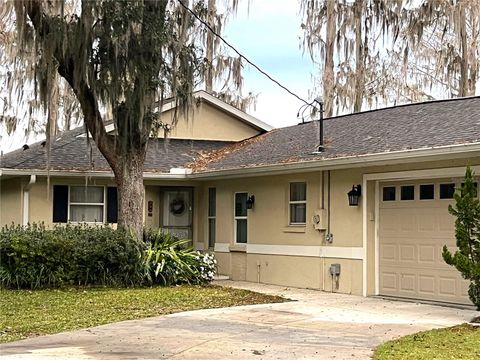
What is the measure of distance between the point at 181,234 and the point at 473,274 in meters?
9.70

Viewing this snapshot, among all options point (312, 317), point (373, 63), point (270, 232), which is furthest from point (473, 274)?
point (373, 63)

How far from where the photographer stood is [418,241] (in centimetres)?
1327

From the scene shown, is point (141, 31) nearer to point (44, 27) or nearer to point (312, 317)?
point (44, 27)

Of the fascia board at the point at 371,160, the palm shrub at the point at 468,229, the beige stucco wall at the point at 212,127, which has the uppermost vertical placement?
the beige stucco wall at the point at 212,127

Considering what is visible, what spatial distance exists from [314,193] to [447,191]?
3.15m

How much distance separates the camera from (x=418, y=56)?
2777cm

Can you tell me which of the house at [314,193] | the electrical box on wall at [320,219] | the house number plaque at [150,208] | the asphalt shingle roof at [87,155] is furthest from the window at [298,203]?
the house number plaque at [150,208]

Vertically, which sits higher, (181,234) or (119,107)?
(119,107)

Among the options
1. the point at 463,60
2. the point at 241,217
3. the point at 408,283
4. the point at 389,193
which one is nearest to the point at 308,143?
the point at 241,217

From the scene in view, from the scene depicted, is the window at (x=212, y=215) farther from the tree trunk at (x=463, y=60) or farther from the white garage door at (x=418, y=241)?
the tree trunk at (x=463, y=60)

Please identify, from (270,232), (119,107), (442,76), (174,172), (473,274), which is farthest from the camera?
(442,76)

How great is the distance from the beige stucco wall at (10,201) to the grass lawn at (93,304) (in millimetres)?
3847

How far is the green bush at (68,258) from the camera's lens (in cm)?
1441

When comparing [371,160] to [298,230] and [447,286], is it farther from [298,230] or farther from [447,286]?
[298,230]
